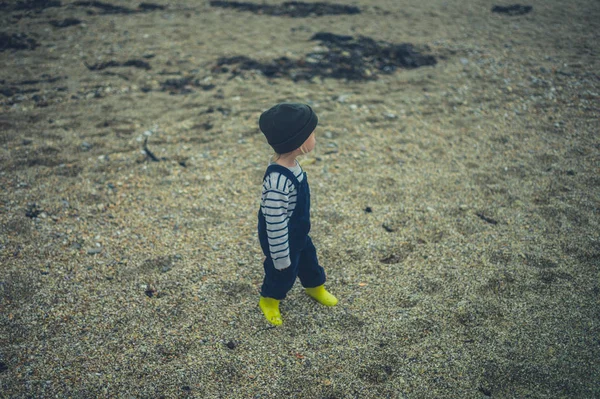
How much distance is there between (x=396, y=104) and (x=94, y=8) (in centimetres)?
817

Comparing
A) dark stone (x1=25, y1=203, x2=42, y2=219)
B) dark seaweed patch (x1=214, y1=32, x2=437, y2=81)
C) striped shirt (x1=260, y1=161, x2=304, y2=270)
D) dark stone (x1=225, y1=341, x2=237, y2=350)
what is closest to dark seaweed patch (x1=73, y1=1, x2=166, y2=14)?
dark seaweed patch (x1=214, y1=32, x2=437, y2=81)

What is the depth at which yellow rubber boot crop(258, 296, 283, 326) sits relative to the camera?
306 centimetres

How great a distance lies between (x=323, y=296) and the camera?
10.7 feet

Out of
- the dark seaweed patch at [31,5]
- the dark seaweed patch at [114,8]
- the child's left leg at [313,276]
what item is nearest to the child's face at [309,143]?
the child's left leg at [313,276]

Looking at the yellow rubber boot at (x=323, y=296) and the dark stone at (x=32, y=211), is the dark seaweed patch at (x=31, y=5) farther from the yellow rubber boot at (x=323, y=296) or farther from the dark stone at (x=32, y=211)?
the yellow rubber boot at (x=323, y=296)

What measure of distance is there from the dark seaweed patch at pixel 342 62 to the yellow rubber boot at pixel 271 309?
4.83m

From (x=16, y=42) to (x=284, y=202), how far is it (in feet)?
26.7

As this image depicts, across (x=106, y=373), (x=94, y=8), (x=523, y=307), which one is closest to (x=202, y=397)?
(x=106, y=373)

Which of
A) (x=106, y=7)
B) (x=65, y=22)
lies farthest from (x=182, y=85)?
(x=106, y=7)

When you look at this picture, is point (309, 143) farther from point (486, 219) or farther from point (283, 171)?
point (486, 219)

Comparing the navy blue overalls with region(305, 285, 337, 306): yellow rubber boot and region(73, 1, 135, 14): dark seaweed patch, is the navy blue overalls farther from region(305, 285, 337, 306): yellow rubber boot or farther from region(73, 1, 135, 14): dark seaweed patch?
region(73, 1, 135, 14): dark seaweed patch

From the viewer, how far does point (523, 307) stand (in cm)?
314

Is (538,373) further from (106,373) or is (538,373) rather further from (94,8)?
(94,8)

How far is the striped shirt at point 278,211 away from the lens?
2586 millimetres
